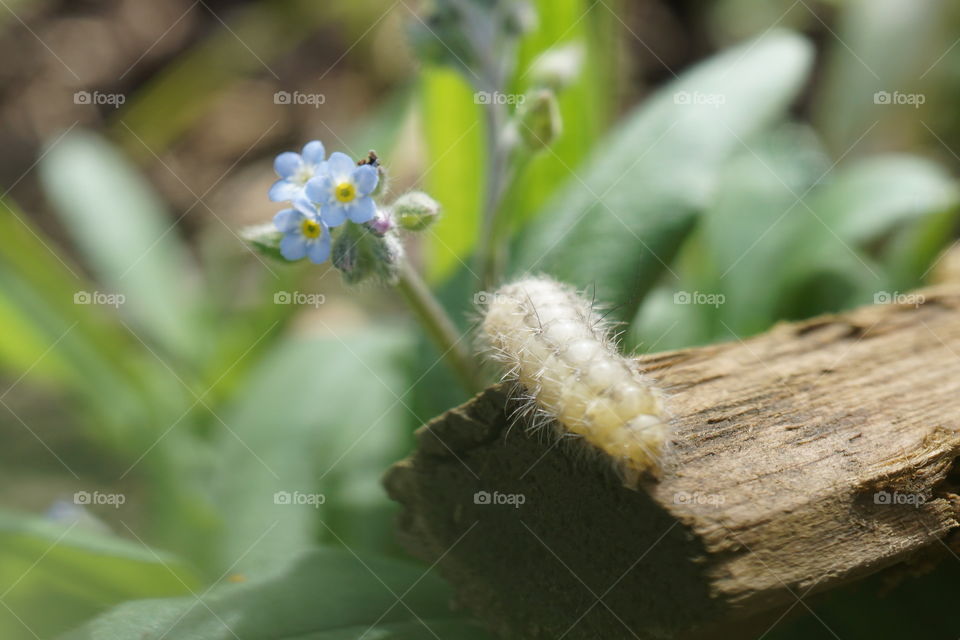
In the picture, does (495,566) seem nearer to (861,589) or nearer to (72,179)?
(861,589)

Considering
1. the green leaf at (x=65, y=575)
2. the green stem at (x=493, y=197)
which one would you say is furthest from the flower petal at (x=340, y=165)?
the green leaf at (x=65, y=575)

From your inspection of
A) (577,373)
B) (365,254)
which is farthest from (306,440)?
(577,373)

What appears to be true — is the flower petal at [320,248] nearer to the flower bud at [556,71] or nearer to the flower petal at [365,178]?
the flower petal at [365,178]

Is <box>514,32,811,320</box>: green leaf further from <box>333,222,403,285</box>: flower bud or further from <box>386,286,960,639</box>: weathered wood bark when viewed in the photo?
<box>333,222,403,285</box>: flower bud

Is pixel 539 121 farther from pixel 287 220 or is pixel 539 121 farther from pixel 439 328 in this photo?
pixel 287 220

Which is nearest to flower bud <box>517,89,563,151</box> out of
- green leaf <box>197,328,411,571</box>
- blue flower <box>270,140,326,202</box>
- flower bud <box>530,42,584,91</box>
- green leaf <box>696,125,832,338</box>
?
flower bud <box>530,42,584,91</box>

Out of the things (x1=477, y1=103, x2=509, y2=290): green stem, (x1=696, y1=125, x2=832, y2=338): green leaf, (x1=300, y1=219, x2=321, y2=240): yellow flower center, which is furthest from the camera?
(x1=696, y1=125, x2=832, y2=338): green leaf
